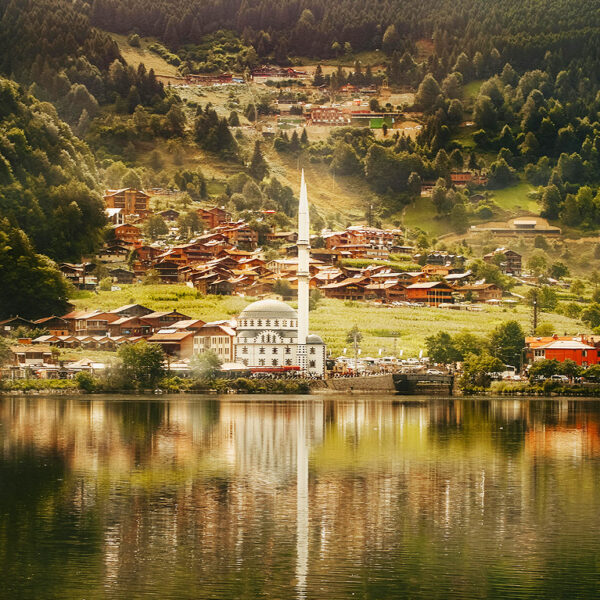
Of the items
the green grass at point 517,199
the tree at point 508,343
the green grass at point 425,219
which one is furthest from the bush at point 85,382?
the green grass at point 517,199

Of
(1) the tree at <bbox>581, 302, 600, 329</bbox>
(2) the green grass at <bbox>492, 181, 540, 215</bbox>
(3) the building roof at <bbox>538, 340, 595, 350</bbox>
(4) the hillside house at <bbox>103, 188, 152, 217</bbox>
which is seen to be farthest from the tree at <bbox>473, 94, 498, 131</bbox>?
(3) the building roof at <bbox>538, 340, 595, 350</bbox>

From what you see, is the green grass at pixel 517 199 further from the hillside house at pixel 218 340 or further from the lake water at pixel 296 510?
the lake water at pixel 296 510

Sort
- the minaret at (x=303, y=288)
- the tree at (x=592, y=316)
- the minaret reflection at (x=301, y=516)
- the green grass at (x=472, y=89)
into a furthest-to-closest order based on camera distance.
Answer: the green grass at (x=472, y=89)
the tree at (x=592, y=316)
the minaret at (x=303, y=288)
the minaret reflection at (x=301, y=516)

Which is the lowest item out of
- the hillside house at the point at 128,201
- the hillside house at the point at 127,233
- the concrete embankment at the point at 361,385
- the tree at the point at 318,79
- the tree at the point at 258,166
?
the concrete embankment at the point at 361,385

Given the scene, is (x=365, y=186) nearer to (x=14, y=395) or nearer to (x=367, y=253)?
(x=367, y=253)

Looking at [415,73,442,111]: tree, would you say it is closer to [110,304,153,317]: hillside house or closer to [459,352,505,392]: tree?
[110,304,153,317]: hillside house

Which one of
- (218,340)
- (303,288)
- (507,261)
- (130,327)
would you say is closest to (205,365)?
(218,340)
